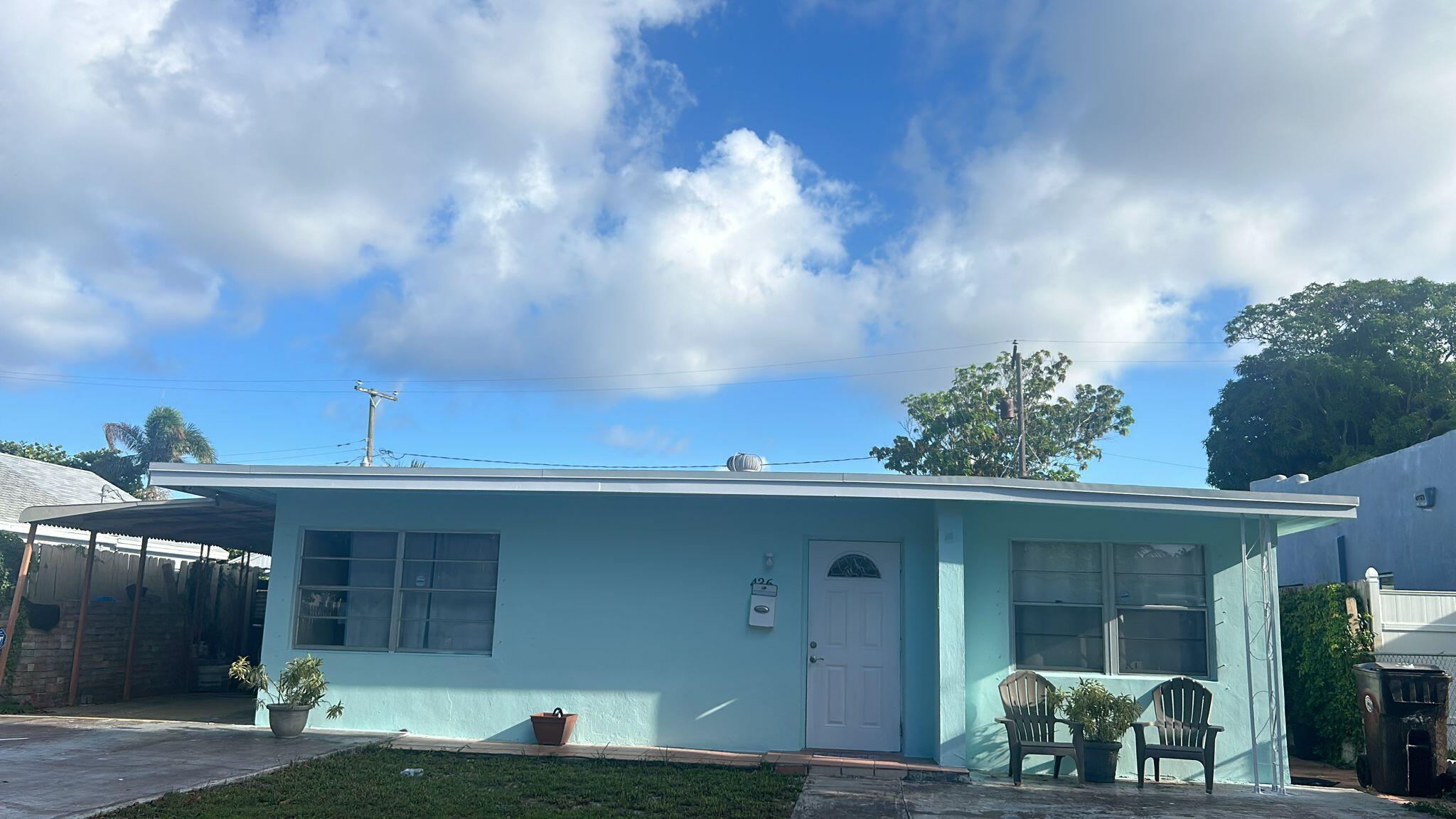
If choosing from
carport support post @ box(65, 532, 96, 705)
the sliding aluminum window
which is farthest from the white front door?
carport support post @ box(65, 532, 96, 705)

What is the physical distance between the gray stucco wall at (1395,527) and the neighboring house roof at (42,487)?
18.7 m

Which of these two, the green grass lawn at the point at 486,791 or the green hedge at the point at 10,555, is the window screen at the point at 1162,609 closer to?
the green grass lawn at the point at 486,791

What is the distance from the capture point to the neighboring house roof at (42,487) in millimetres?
15633

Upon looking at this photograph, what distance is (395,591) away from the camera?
10.2 meters

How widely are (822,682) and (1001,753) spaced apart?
1.70m

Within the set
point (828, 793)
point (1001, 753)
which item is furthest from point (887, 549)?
point (828, 793)

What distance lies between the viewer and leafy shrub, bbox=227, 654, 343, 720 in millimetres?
9422

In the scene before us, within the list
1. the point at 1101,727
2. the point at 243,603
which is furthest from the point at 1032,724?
the point at 243,603

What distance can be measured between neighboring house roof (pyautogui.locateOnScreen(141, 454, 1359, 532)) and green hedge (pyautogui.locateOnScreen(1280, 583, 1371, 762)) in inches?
58.1

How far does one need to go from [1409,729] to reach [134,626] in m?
13.6

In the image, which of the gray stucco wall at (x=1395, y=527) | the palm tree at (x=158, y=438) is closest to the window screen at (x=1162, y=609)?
the gray stucco wall at (x=1395, y=527)

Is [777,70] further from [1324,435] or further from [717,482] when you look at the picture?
[1324,435]

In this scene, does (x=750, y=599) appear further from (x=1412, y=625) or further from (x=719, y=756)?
(x=1412, y=625)

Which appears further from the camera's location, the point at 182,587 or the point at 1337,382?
the point at 1337,382
